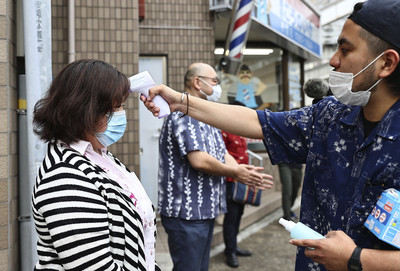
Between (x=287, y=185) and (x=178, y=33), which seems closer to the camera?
(x=178, y=33)

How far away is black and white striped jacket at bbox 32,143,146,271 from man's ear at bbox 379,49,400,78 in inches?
43.8

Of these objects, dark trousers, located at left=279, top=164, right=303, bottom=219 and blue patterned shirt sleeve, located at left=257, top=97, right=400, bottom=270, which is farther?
dark trousers, located at left=279, top=164, right=303, bottom=219

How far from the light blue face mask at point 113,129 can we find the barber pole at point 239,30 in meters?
4.21

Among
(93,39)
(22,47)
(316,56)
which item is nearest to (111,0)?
(93,39)

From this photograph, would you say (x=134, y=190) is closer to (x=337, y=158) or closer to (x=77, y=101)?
(x=77, y=101)

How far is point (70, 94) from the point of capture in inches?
58.7

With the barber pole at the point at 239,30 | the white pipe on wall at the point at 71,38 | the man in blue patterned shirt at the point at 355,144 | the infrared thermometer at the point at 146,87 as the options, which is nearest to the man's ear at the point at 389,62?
the man in blue patterned shirt at the point at 355,144

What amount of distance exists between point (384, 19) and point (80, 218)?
1.30 metres

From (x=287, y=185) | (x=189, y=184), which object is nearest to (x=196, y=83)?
(x=189, y=184)

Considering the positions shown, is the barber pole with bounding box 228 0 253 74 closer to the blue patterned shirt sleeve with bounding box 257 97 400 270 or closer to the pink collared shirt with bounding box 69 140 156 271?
the blue patterned shirt sleeve with bounding box 257 97 400 270

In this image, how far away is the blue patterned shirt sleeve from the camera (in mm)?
1378

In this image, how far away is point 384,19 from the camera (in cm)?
139

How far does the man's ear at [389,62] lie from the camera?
4.58ft

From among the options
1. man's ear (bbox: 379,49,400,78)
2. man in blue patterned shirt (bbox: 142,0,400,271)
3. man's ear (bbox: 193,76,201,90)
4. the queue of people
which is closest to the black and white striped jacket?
the queue of people
